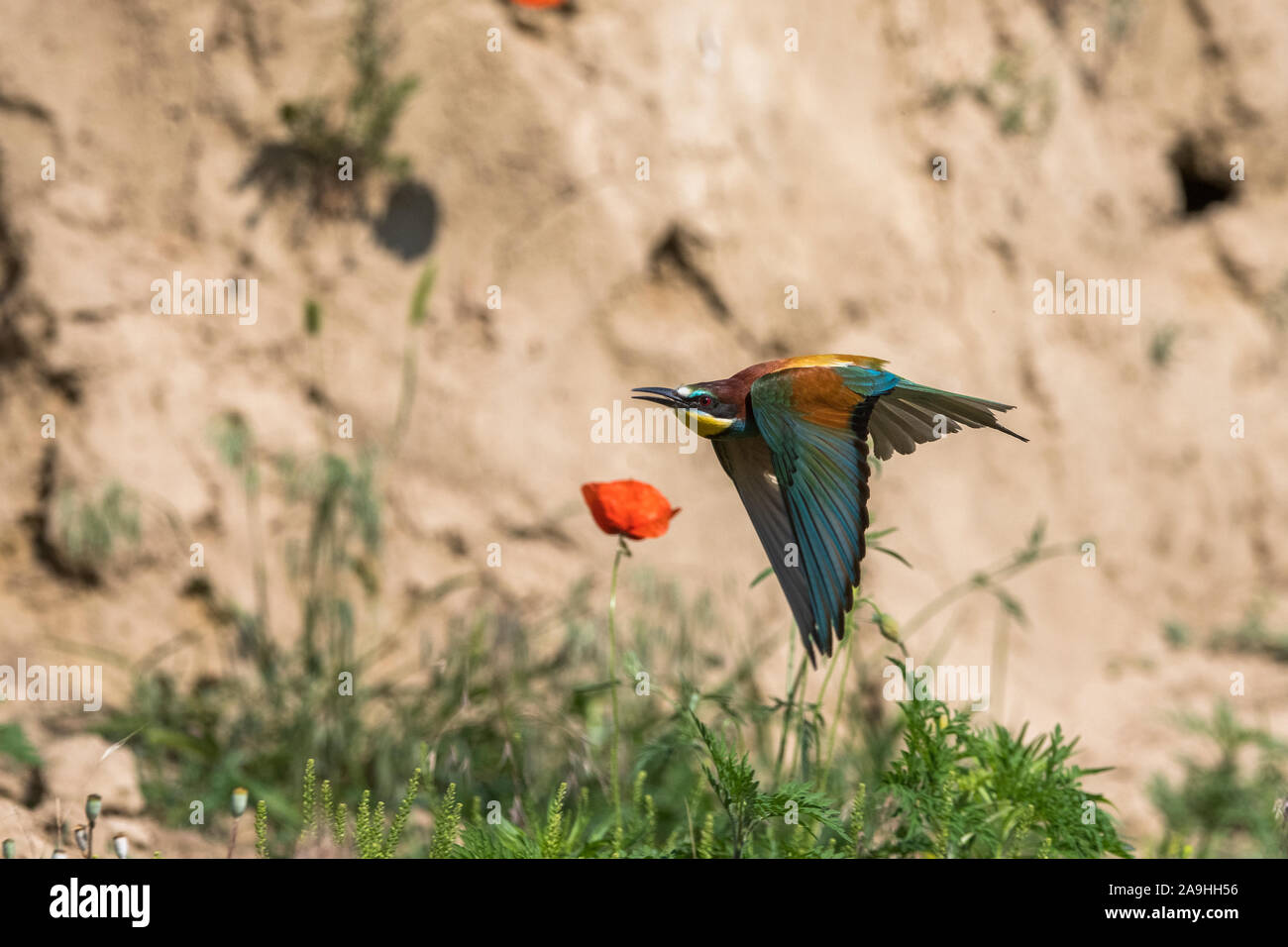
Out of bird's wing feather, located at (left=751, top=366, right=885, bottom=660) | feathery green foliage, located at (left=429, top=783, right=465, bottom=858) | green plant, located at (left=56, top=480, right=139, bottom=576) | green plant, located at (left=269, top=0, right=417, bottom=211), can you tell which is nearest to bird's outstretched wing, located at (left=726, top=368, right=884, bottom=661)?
bird's wing feather, located at (left=751, top=366, right=885, bottom=660)

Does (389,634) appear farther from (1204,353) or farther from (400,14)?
(1204,353)

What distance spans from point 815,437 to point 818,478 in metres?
0.06

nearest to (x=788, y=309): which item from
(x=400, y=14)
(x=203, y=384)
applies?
(x=400, y=14)

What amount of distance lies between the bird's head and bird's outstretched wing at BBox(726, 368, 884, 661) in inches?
1.5

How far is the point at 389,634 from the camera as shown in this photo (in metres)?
3.85

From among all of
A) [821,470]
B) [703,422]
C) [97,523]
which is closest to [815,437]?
[821,470]

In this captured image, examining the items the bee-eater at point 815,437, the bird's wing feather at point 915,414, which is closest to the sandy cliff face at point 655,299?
the bird's wing feather at point 915,414

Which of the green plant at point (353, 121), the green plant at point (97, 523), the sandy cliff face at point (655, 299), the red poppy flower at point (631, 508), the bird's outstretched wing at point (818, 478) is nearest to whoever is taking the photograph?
the bird's outstretched wing at point (818, 478)

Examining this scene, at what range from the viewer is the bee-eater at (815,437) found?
1.61 meters

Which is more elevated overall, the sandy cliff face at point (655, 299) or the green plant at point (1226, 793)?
the sandy cliff face at point (655, 299)

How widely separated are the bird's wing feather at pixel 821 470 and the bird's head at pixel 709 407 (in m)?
0.04

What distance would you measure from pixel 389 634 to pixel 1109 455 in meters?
3.59

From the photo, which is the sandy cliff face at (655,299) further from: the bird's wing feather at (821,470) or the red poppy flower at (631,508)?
the bird's wing feather at (821,470)
